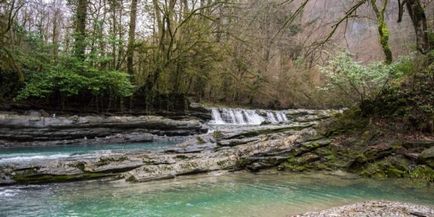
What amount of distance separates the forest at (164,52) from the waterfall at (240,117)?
2067mm

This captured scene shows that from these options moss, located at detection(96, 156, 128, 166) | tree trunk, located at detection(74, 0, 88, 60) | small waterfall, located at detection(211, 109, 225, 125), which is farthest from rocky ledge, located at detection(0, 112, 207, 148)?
moss, located at detection(96, 156, 128, 166)

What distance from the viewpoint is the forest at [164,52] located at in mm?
12531

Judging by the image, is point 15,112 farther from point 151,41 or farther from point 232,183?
point 232,183

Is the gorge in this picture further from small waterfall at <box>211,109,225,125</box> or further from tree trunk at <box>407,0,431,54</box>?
small waterfall at <box>211,109,225,125</box>

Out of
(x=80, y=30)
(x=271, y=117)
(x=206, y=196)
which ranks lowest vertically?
(x=206, y=196)

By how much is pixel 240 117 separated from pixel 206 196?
15409 millimetres

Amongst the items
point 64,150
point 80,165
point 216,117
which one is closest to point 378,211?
point 80,165

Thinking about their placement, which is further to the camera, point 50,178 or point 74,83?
point 74,83

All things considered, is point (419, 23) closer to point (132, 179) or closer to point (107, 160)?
point (132, 179)

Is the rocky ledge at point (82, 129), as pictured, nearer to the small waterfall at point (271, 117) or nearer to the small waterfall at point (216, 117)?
the small waterfall at point (216, 117)

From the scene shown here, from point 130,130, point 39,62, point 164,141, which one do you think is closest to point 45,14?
point 39,62

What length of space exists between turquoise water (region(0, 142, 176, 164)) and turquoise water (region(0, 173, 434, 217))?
12.2 feet

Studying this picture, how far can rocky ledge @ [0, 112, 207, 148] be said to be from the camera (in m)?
14.3

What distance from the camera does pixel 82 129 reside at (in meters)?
15.7
